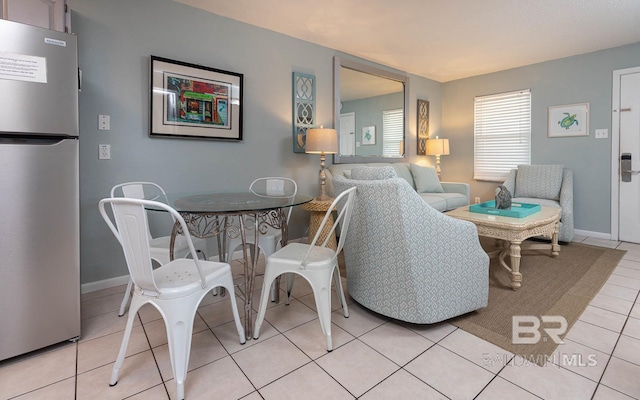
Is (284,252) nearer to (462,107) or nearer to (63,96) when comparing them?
(63,96)

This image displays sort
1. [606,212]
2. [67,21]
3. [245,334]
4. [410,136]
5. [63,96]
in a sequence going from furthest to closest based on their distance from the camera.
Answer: [410,136] < [606,212] < [67,21] < [245,334] < [63,96]

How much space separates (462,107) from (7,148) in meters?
5.50

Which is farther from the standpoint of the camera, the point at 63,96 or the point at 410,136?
the point at 410,136

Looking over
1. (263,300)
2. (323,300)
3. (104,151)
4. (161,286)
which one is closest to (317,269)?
(323,300)

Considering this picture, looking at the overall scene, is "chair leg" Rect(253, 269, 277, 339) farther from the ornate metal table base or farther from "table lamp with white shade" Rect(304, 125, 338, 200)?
"table lamp with white shade" Rect(304, 125, 338, 200)

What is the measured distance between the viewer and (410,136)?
507 centimetres

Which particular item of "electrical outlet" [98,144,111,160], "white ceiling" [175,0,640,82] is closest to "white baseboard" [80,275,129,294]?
"electrical outlet" [98,144,111,160]

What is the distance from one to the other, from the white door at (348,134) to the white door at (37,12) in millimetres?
2798

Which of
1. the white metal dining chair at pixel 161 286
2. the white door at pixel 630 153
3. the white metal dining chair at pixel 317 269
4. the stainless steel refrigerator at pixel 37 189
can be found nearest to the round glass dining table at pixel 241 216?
the white metal dining chair at pixel 317 269

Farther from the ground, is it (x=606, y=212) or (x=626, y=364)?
(x=606, y=212)

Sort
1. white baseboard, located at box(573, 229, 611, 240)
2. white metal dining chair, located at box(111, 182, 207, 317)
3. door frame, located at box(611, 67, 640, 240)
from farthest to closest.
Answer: white baseboard, located at box(573, 229, 611, 240) < door frame, located at box(611, 67, 640, 240) < white metal dining chair, located at box(111, 182, 207, 317)

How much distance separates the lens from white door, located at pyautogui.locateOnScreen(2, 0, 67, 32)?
5.66ft

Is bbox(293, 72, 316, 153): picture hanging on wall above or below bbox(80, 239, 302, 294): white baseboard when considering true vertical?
above

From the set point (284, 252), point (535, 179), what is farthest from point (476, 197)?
point (284, 252)
